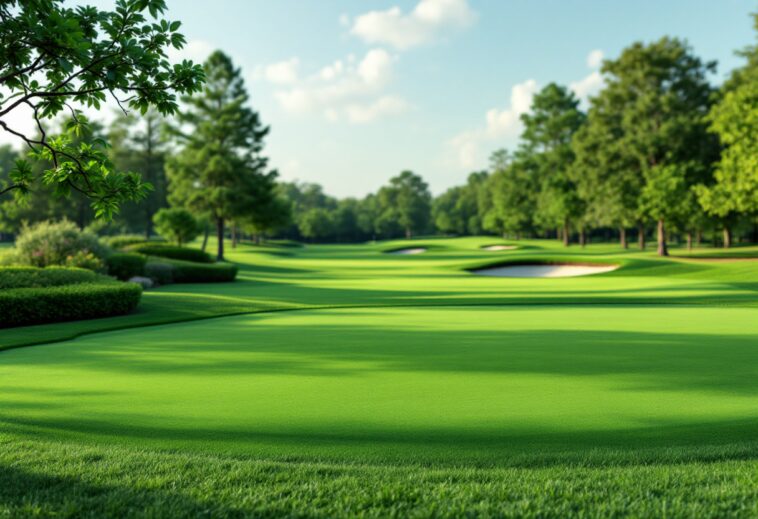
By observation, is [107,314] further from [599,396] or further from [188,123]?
[188,123]

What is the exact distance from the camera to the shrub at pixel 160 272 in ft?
88.5

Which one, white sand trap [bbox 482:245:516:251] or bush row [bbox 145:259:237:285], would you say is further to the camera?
white sand trap [bbox 482:245:516:251]

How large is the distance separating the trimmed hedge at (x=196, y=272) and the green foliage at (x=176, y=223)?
13917 mm

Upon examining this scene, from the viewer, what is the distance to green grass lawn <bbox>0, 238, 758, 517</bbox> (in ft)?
12.3

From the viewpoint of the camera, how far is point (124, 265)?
25.4m

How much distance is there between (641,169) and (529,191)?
99.3ft

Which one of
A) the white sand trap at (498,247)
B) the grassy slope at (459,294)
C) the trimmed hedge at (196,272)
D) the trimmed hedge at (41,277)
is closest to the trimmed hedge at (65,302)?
the grassy slope at (459,294)

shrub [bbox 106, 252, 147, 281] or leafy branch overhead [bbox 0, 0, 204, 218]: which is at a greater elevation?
leafy branch overhead [bbox 0, 0, 204, 218]

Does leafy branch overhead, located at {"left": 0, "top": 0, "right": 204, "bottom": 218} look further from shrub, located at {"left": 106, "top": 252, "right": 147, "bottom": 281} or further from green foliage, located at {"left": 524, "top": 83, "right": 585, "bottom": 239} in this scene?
green foliage, located at {"left": 524, "top": 83, "right": 585, "bottom": 239}

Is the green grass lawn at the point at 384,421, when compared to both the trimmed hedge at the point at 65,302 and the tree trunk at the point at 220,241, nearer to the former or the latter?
the trimmed hedge at the point at 65,302

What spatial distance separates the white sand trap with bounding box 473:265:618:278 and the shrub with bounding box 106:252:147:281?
21.5 metres

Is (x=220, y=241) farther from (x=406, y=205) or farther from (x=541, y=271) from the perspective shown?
(x=406, y=205)

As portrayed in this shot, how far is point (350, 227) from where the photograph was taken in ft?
421

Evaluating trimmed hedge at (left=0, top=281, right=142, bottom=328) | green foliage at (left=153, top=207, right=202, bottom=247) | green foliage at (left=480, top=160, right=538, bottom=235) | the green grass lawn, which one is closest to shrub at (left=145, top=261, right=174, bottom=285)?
trimmed hedge at (left=0, top=281, right=142, bottom=328)
